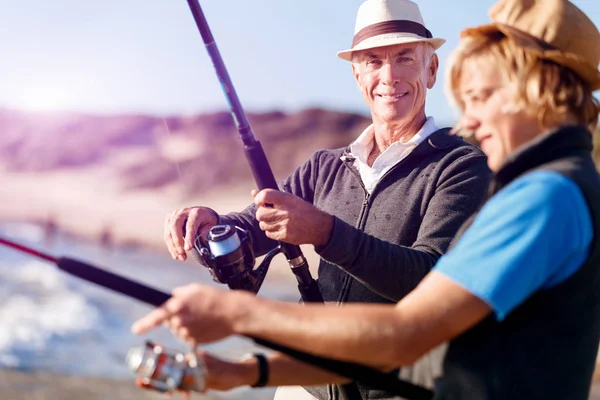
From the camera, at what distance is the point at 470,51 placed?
1.48m

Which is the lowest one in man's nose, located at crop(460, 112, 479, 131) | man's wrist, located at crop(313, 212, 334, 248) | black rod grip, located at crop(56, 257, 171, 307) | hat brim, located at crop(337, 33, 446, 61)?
man's wrist, located at crop(313, 212, 334, 248)

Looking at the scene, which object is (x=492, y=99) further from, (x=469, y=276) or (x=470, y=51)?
(x=469, y=276)

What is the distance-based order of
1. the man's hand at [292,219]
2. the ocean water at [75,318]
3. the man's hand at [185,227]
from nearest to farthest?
the man's hand at [292,219] → the man's hand at [185,227] → the ocean water at [75,318]

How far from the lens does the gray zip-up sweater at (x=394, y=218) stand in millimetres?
2168

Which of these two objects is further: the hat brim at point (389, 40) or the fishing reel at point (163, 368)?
the hat brim at point (389, 40)

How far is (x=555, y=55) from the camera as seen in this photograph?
4.57 ft

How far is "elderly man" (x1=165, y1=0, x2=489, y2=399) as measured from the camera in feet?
7.07

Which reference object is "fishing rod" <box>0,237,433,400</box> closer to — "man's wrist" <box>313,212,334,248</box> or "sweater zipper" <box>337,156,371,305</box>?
"man's wrist" <box>313,212,334,248</box>

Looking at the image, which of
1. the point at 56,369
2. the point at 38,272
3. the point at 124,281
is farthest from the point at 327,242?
the point at 38,272

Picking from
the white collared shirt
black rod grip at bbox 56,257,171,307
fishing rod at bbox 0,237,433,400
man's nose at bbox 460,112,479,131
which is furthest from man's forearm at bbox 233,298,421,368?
the white collared shirt

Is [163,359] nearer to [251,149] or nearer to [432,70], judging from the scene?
[251,149]

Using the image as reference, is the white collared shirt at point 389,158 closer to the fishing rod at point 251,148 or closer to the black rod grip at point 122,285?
the fishing rod at point 251,148

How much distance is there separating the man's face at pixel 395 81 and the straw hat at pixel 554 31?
3.81ft

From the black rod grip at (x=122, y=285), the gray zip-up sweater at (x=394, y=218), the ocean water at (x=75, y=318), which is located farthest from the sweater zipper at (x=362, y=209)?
the ocean water at (x=75, y=318)
